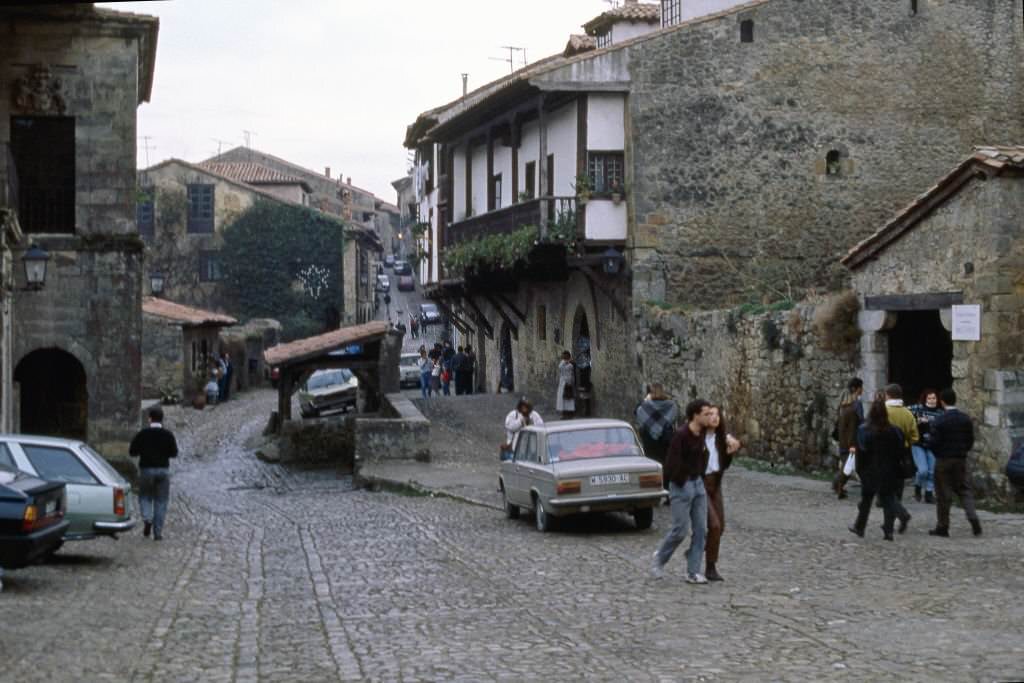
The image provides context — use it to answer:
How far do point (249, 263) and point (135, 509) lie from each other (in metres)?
42.6

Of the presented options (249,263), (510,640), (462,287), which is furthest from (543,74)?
(249,263)

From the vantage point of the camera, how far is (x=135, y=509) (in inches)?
861

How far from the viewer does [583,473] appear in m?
16.4

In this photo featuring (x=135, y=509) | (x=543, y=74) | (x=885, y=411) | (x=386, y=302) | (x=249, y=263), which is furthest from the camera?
(x=386, y=302)

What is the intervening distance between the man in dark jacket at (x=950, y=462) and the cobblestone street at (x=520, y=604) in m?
0.30

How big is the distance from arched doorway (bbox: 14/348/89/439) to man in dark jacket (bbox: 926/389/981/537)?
1754 centimetres

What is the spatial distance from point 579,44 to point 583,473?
23956 mm

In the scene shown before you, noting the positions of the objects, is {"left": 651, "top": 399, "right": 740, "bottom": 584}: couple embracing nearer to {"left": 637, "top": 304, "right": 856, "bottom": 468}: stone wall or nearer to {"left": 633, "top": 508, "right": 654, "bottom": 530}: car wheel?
{"left": 633, "top": 508, "right": 654, "bottom": 530}: car wheel

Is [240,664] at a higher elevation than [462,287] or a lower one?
lower

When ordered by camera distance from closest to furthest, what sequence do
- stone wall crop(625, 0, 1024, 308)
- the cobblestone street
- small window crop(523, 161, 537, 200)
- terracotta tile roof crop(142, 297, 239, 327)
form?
the cobblestone street < stone wall crop(625, 0, 1024, 308) < small window crop(523, 161, 537, 200) < terracotta tile roof crop(142, 297, 239, 327)

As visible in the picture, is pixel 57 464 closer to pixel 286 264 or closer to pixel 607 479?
pixel 607 479

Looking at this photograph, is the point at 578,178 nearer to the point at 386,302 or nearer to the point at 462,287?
the point at 462,287

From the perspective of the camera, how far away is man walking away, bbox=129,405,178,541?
17.5 m

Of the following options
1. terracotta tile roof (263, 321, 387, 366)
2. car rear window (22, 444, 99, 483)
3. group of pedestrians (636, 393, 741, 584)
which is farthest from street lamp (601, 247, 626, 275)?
group of pedestrians (636, 393, 741, 584)
